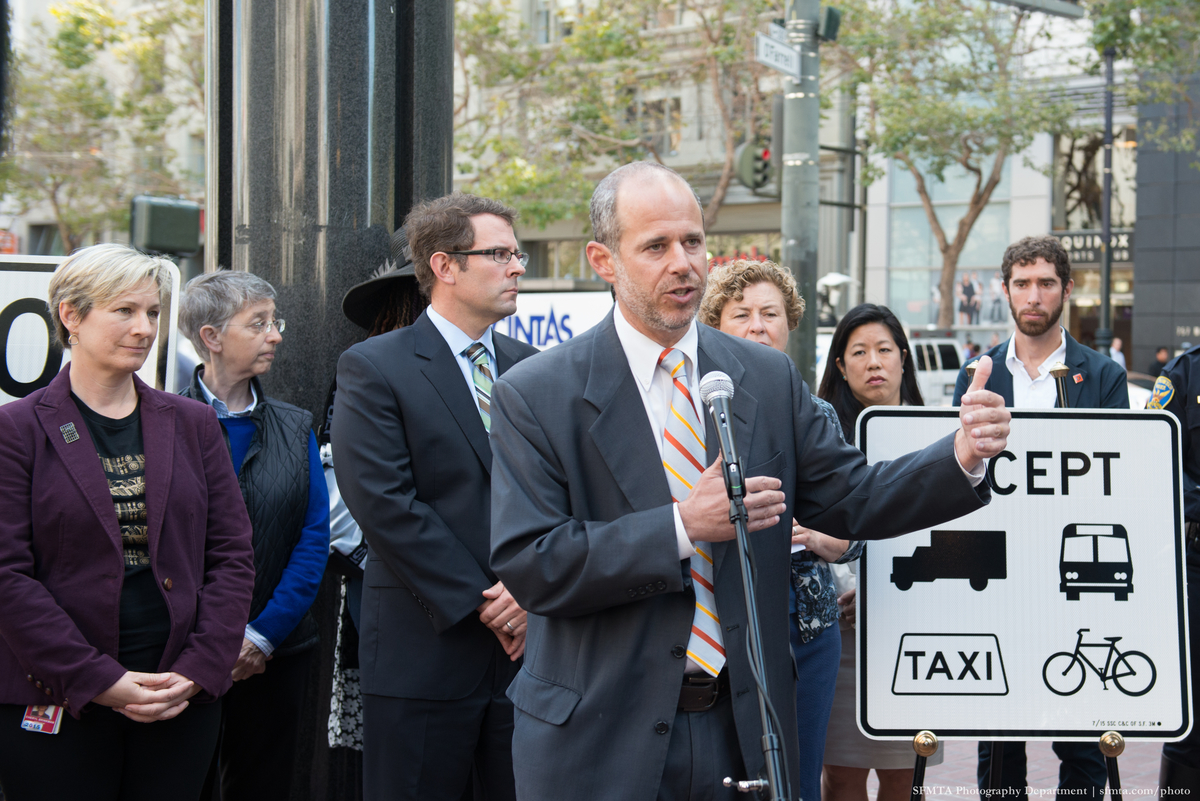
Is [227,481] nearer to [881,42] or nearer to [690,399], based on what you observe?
[690,399]

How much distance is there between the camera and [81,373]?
3.36 meters

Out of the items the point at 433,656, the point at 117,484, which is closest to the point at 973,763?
the point at 433,656

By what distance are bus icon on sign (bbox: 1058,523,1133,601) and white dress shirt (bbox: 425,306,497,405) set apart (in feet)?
6.16

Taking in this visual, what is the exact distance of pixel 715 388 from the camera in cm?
234

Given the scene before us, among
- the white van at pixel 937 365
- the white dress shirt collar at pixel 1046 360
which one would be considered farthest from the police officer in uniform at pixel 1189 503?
the white van at pixel 937 365

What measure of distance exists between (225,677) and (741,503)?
6.08 ft

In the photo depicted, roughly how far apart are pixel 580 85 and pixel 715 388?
22.6 meters

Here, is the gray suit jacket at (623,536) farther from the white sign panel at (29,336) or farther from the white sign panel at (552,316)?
the white sign panel at (552,316)

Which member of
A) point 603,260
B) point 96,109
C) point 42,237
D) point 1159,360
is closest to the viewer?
point 603,260

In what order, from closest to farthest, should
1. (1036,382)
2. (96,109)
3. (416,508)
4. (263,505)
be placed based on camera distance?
(416,508) → (263,505) → (1036,382) → (96,109)

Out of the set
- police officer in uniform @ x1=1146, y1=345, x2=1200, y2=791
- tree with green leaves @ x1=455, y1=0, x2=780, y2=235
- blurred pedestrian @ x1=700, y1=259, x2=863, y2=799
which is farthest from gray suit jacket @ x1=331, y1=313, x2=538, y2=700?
tree with green leaves @ x1=455, y1=0, x2=780, y2=235

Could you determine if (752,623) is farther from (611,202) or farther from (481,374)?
(481,374)

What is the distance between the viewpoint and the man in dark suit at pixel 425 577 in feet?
11.2

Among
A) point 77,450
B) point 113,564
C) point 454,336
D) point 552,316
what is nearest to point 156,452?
point 77,450
